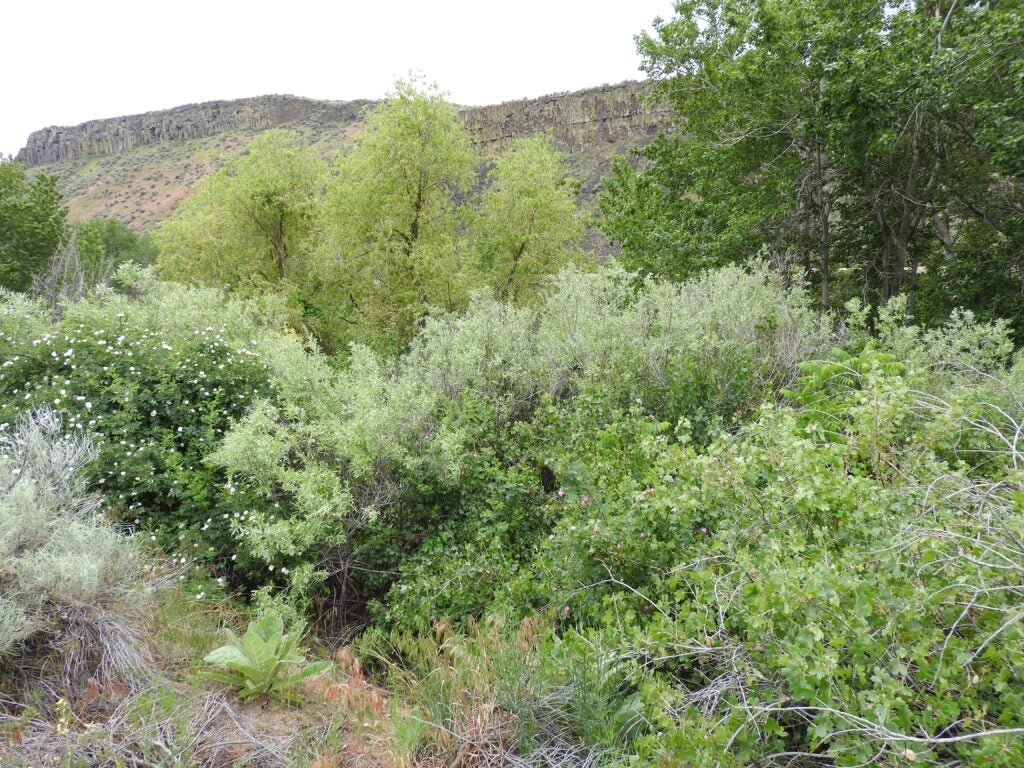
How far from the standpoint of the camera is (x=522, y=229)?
1558cm

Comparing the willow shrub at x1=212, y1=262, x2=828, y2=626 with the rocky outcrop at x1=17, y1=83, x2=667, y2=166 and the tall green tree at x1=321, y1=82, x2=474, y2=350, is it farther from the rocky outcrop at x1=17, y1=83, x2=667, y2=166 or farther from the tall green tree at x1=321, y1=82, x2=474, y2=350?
the rocky outcrop at x1=17, y1=83, x2=667, y2=166

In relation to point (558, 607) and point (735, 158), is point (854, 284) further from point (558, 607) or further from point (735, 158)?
point (558, 607)

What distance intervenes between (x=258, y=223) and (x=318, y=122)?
181ft

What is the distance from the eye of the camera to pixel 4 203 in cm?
2112

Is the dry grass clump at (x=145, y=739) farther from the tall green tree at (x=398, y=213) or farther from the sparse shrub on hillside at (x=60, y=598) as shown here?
the tall green tree at (x=398, y=213)

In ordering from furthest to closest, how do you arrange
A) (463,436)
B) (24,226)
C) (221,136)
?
(221,136), (24,226), (463,436)

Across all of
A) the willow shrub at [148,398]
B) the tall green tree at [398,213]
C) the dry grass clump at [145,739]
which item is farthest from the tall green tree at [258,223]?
the dry grass clump at [145,739]

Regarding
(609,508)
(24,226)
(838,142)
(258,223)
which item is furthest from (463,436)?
(24,226)

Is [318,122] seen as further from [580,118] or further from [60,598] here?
[60,598]

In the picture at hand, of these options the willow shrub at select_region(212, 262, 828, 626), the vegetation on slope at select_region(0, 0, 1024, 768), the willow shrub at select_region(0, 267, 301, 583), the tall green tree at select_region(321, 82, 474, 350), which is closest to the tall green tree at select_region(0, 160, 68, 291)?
the tall green tree at select_region(321, 82, 474, 350)

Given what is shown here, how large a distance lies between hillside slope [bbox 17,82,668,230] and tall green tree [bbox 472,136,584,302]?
25168 mm

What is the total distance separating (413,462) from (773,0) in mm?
8707

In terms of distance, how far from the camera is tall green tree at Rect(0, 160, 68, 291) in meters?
21.2

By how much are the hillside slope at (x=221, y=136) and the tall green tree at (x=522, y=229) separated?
25.2m
